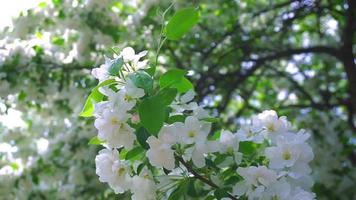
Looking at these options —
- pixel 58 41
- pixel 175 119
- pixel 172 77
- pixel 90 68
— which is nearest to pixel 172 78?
pixel 172 77

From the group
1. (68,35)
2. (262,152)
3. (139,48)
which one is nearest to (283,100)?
(139,48)

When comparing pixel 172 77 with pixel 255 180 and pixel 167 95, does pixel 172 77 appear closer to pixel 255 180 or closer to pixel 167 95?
pixel 167 95

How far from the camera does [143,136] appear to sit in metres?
1.50

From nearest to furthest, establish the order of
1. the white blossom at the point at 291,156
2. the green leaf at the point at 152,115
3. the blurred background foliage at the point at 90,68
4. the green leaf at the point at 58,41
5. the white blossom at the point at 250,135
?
the green leaf at the point at 152,115
the white blossom at the point at 291,156
the white blossom at the point at 250,135
the blurred background foliage at the point at 90,68
the green leaf at the point at 58,41

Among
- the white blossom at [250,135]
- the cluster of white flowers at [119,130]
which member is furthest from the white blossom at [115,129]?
the white blossom at [250,135]

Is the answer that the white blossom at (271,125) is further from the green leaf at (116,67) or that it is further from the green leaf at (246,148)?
the green leaf at (116,67)

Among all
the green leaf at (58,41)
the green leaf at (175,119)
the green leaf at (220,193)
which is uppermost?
the green leaf at (58,41)

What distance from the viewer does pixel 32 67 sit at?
328 cm

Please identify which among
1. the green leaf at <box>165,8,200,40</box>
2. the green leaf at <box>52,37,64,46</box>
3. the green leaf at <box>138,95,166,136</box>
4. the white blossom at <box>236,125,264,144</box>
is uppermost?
the green leaf at <box>165,8,200,40</box>

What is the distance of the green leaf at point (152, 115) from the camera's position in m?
1.43

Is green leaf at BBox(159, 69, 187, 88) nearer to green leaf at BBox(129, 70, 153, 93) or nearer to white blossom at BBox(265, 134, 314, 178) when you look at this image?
green leaf at BBox(129, 70, 153, 93)

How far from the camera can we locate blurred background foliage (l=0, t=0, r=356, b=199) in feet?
11.4

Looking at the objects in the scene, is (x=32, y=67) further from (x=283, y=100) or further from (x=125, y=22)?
(x=283, y=100)

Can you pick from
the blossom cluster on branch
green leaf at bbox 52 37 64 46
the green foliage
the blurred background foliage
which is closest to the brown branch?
the blossom cluster on branch
